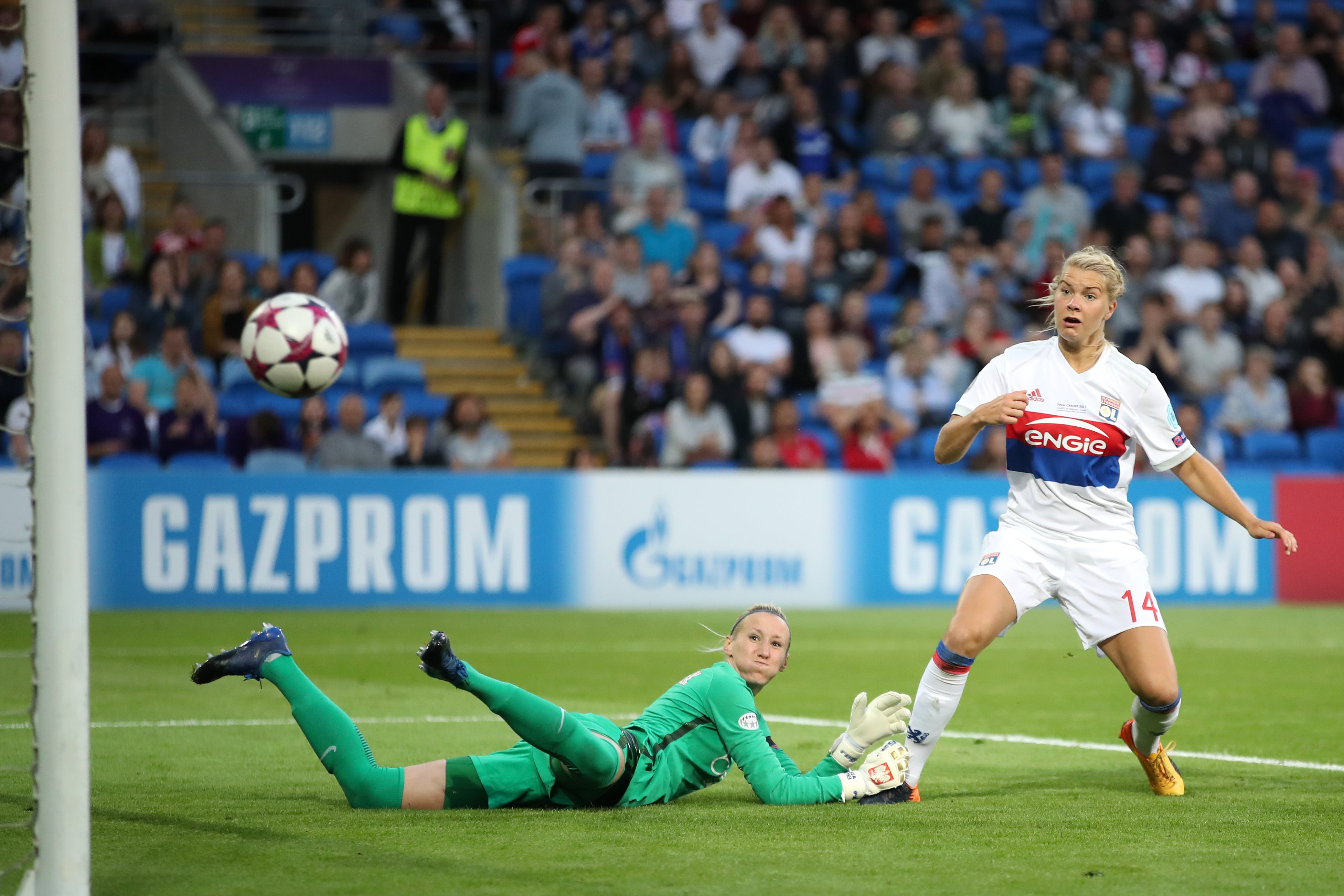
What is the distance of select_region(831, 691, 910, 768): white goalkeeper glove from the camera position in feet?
18.5

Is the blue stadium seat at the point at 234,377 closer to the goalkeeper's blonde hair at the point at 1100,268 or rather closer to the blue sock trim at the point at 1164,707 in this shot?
the goalkeeper's blonde hair at the point at 1100,268

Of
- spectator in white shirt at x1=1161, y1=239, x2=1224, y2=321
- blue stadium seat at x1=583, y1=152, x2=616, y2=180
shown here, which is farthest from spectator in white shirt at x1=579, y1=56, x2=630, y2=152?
spectator in white shirt at x1=1161, y1=239, x2=1224, y2=321

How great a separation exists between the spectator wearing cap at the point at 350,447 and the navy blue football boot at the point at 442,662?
9224 millimetres

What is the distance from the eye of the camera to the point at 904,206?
58.9 feet

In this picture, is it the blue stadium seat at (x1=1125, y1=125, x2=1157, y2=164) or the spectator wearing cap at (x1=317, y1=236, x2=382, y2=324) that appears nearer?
the spectator wearing cap at (x1=317, y1=236, x2=382, y2=324)

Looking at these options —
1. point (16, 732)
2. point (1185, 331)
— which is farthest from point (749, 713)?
point (1185, 331)

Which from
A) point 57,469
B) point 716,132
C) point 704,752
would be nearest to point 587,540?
point 716,132

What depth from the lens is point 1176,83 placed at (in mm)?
21047

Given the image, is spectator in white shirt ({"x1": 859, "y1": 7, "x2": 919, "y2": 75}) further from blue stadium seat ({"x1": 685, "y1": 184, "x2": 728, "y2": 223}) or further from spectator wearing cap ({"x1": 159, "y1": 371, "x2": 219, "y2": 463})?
spectator wearing cap ({"x1": 159, "y1": 371, "x2": 219, "y2": 463})

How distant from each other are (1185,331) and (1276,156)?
3.69 meters

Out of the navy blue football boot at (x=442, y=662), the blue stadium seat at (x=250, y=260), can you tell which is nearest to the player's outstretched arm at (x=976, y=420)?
the navy blue football boot at (x=442, y=662)

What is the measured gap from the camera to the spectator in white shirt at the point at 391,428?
14.4 metres

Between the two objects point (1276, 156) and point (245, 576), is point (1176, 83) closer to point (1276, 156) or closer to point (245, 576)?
point (1276, 156)

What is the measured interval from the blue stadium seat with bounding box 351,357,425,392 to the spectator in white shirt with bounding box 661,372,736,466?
105 inches
